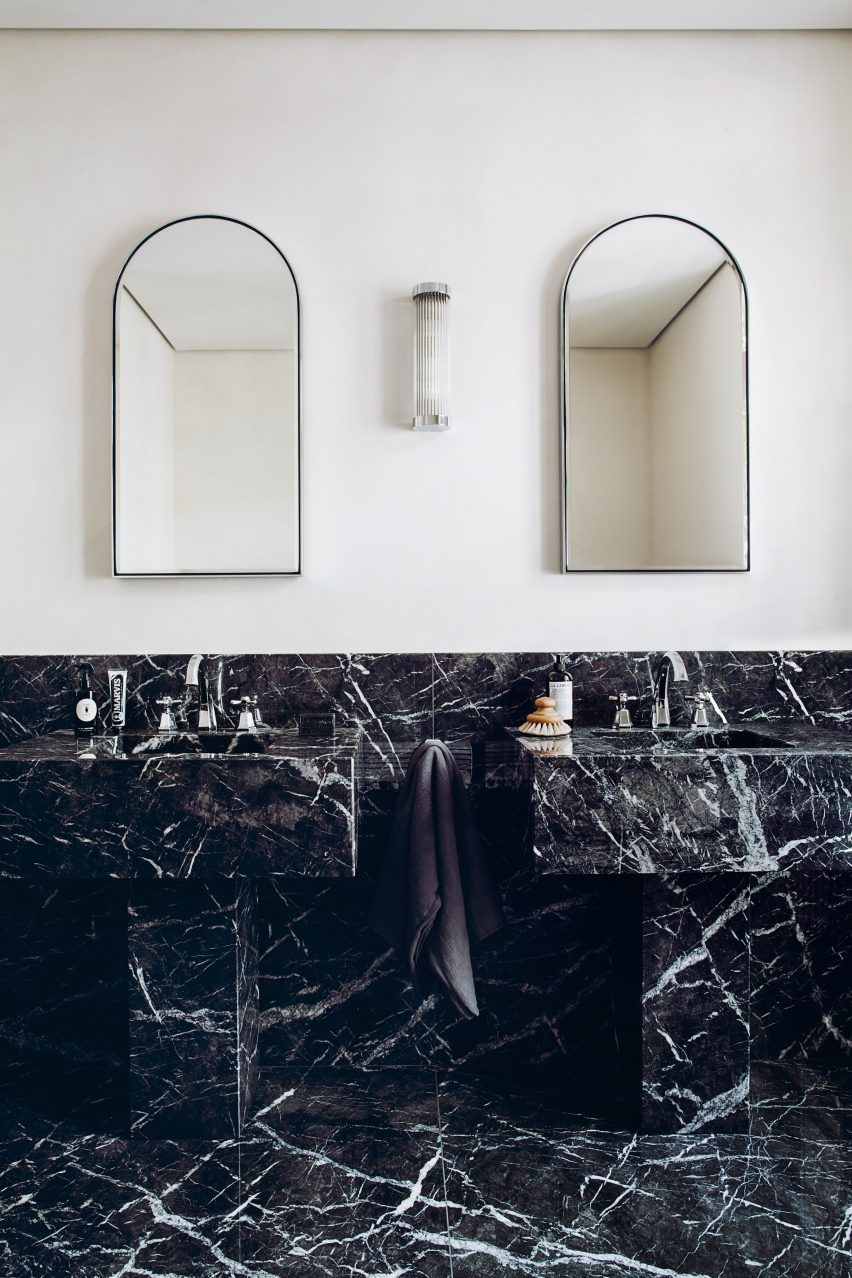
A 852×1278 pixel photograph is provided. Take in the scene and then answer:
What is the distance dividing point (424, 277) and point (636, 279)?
1.90 ft

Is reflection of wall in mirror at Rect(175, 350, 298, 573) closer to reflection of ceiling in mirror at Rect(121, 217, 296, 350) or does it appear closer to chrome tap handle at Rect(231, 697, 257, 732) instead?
reflection of ceiling in mirror at Rect(121, 217, 296, 350)

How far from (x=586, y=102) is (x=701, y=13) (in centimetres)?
35

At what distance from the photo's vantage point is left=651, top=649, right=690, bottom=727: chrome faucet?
7.16ft

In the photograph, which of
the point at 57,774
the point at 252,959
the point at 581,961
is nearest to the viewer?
the point at 57,774

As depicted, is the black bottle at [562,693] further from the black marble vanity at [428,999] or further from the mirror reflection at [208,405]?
the mirror reflection at [208,405]

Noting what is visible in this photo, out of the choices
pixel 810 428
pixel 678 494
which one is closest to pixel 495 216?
pixel 678 494

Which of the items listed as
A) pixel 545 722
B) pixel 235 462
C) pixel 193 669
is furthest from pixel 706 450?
pixel 193 669

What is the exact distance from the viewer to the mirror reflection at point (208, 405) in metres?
2.22

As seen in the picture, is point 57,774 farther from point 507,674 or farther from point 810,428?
Result: point 810,428

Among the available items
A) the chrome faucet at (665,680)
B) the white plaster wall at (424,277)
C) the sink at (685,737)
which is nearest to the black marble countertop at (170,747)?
the white plaster wall at (424,277)

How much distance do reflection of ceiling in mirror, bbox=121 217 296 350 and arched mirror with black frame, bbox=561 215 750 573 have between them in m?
0.78

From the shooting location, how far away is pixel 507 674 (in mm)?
2232

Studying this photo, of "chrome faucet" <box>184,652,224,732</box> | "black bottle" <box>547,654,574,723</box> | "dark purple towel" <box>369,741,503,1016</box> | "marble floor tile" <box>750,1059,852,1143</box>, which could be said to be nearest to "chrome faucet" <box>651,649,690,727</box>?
"black bottle" <box>547,654,574,723</box>

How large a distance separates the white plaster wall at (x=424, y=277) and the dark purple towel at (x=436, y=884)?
445 millimetres
